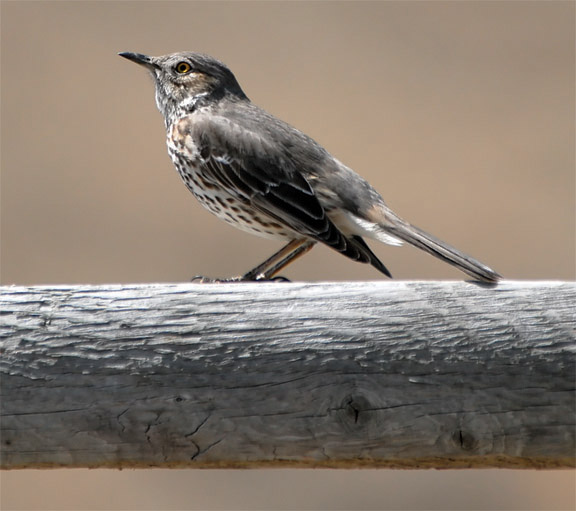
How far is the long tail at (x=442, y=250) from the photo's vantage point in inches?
123

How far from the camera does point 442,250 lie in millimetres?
3889

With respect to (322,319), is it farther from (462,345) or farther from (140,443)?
(140,443)

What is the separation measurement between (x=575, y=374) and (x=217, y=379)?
98 cm

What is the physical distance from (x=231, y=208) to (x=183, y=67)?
103 centimetres

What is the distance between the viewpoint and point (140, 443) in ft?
9.13

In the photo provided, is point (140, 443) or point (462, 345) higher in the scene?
point (462, 345)

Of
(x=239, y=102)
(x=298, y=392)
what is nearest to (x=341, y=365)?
(x=298, y=392)

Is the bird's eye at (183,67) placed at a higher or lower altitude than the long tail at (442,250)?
higher

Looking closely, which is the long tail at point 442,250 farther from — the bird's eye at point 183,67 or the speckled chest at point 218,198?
the bird's eye at point 183,67

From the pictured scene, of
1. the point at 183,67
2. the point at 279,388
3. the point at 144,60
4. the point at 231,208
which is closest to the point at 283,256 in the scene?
the point at 231,208

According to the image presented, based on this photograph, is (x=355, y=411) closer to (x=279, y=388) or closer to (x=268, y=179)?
(x=279, y=388)

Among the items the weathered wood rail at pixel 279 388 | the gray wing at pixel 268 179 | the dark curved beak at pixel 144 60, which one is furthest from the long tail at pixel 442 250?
the dark curved beak at pixel 144 60

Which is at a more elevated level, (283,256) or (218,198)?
(218,198)

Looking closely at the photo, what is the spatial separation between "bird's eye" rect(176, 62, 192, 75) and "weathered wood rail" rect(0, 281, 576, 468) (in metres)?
2.87
